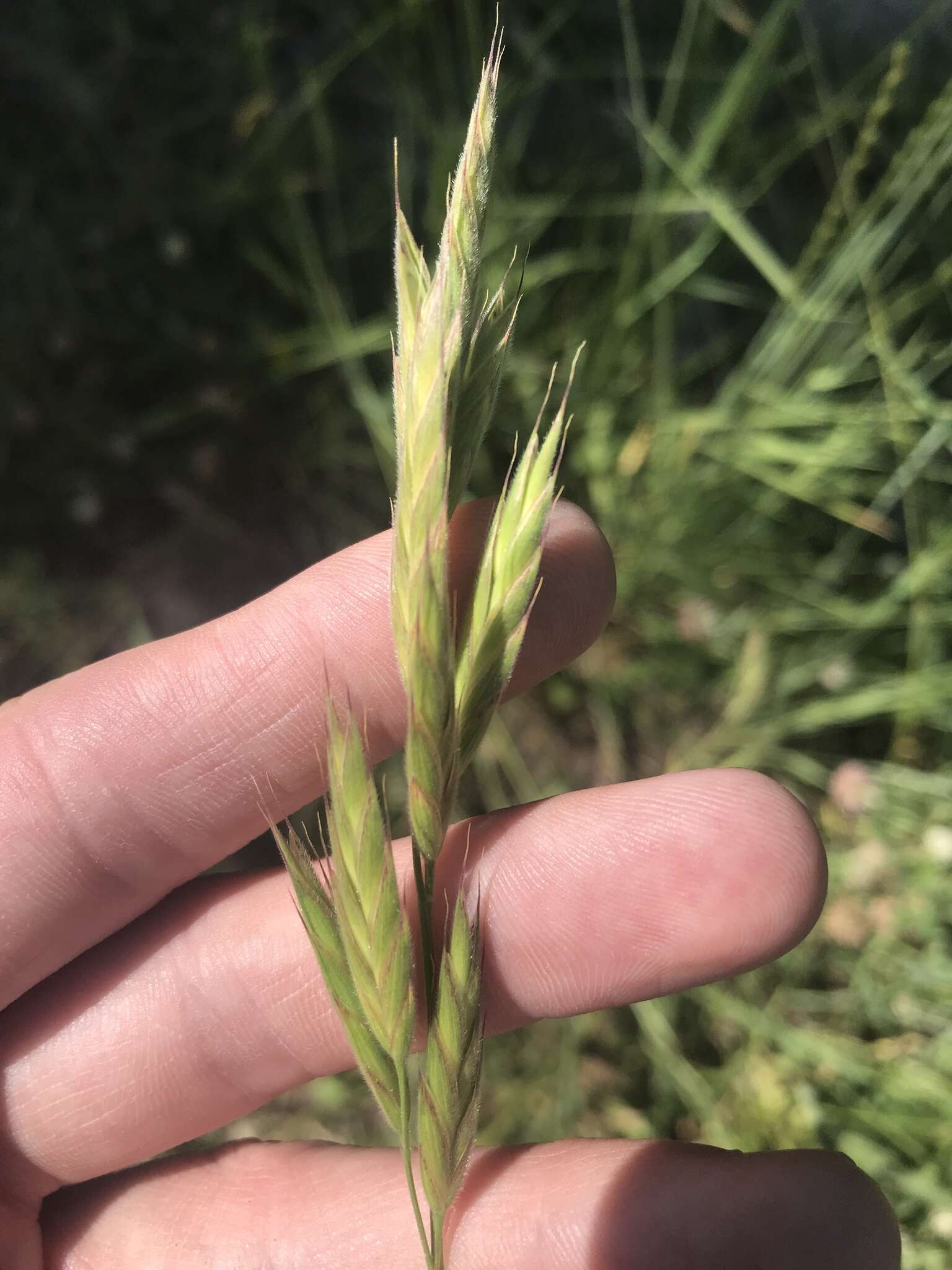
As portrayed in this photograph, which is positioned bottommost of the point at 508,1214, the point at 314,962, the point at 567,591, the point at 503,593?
the point at 508,1214

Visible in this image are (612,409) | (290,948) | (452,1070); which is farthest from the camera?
(612,409)

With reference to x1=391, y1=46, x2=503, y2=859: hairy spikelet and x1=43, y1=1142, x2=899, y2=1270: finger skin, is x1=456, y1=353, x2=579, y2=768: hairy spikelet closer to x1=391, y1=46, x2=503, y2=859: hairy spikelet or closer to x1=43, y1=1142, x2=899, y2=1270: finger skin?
x1=391, y1=46, x2=503, y2=859: hairy spikelet

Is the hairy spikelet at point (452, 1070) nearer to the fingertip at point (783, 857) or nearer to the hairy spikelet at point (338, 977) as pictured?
the hairy spikelet at point (338, 977)

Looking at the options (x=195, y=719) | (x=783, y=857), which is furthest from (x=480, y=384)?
(x=783, y=857)

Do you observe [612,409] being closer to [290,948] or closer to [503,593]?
[503,593]

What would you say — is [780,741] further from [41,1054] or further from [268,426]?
[41,1054]

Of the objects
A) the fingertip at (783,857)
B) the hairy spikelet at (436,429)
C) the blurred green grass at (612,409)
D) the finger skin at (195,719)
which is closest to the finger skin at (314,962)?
the fingertip at (783,857)
